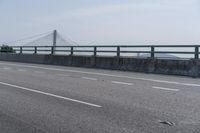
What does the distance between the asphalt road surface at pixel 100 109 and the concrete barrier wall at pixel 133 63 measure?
5.74 metres

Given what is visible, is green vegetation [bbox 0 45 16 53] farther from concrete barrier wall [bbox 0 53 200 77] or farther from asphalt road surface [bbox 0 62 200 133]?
asphalt road surface [bbox 0 62 200 133]

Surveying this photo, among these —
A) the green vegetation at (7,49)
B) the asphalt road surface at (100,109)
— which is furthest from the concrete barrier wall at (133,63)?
the green vegetation at (7,49)

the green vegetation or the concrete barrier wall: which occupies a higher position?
the green vegetation

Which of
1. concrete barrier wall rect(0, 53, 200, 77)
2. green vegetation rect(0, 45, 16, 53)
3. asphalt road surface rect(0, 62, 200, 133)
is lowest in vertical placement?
asphalt road surface rect(0, 62, 200, 133)

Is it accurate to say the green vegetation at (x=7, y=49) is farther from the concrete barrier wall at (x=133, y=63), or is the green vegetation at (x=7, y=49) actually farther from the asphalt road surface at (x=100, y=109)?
the asphalt road surface at (x=100, y=109)

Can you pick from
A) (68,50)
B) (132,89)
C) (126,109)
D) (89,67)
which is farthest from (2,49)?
(126,109)

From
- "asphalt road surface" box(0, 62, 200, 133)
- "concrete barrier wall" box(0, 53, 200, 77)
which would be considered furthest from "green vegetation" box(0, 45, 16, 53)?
"asphalt road surface" box(0, 62, 200, 133)

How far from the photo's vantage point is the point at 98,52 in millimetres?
27109

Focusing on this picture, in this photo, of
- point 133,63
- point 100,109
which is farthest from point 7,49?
point 100,109

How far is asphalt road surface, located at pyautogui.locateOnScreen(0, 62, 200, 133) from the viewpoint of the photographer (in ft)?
24.7

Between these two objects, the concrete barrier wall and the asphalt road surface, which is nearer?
the asphalt road surface

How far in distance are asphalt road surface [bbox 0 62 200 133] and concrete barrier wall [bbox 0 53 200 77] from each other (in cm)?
574

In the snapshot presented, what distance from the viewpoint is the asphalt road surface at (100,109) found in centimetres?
Answer: 754

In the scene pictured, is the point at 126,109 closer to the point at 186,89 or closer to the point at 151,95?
the point at 151,95
